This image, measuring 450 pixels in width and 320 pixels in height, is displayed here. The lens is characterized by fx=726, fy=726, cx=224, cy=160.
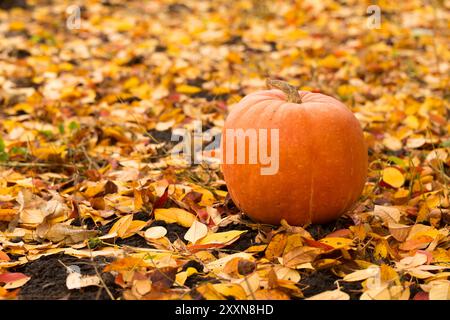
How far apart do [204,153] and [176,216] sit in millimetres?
758

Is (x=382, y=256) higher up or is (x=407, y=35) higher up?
(x=407, y=35)

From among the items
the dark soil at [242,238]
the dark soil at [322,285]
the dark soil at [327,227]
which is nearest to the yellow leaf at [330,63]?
the dark soil at [327,227]

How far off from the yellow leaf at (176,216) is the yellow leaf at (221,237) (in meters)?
0.16

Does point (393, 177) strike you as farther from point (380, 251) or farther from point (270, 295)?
point (270, 295)

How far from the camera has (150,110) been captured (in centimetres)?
402

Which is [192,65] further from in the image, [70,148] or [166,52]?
[70,148]

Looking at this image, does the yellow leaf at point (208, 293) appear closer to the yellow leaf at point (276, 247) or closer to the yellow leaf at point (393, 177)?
the yellow leaf at point (276, 247)

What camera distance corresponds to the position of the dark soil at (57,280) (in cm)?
212

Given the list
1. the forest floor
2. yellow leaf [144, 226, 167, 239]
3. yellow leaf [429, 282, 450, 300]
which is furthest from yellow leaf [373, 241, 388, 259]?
yellow leaf [144, 226, 167, 239]

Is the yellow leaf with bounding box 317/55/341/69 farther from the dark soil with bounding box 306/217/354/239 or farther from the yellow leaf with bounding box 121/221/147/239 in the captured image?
the yellow leaf with bounding box 121/221/147/239

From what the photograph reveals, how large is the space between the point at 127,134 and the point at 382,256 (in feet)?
5.73

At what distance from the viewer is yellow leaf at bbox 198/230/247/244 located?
2.46m

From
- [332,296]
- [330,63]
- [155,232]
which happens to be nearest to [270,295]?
[332,296]
